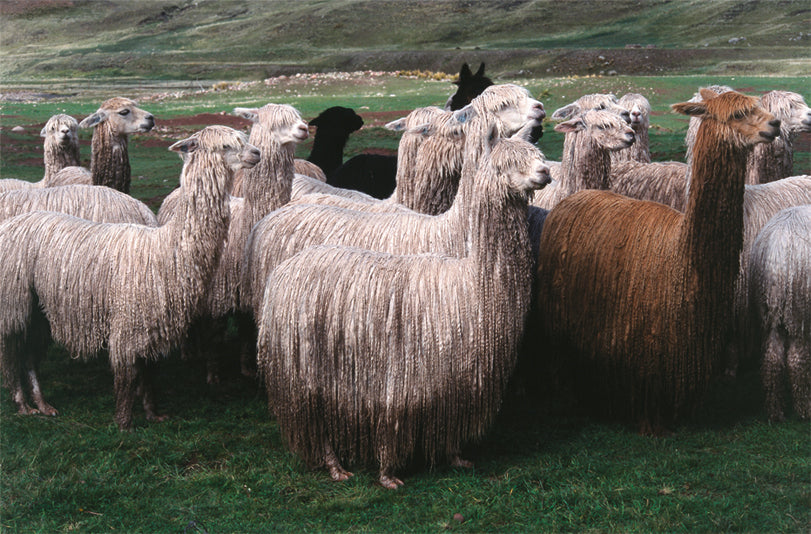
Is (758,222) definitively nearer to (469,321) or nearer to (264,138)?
(469,321)

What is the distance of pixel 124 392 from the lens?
18.0ft

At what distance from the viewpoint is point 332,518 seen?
4.27 metres

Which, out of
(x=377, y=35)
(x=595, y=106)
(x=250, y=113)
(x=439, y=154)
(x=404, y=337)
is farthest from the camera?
(x=377, y=35)

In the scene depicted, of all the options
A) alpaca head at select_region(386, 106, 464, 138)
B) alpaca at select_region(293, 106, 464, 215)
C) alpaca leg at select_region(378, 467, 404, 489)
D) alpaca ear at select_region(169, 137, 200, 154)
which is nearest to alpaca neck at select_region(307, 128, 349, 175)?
alpaca head at select_region(386, 106, 464, 138)

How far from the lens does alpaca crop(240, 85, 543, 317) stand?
542 cm

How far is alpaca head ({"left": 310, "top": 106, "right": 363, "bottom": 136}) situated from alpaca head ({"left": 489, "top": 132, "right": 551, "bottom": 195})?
17.7 feet

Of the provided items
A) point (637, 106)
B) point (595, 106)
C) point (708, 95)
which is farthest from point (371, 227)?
point (637, 106)

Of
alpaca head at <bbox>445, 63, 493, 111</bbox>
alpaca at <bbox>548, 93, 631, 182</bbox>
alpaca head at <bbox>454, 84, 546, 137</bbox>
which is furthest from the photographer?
alpaca head at <bbox>445, 63, 493, 111</bbox>

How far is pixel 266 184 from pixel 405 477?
3039 millimetres

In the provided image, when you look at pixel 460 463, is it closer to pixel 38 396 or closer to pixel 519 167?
pixel 519 167

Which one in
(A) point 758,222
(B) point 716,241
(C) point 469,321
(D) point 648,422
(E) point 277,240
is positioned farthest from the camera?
(A) point 758,222

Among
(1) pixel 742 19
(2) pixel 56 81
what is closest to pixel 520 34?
(1) pixel 742 19

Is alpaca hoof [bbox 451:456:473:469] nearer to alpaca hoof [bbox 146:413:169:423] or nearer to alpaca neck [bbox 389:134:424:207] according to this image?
alpaca hoof [bbox 146:413:169:423]

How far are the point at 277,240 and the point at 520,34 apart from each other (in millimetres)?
49095
